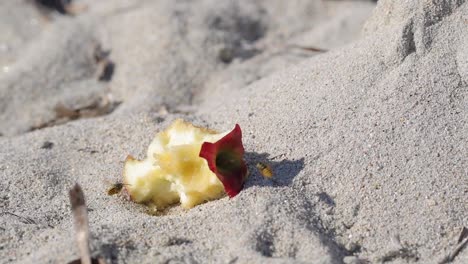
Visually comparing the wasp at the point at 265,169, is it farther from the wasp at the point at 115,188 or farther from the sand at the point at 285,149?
the wasp at the point at 115,188

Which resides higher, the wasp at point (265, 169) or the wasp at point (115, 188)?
the wasp at point (265, 169)

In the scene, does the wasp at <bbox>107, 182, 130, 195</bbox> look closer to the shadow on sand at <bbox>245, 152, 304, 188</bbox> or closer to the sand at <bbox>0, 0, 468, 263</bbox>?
the sand at <bbox>0, 0, 468, 263</bbox>

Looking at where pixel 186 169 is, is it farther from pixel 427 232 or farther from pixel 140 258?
pixel 427 232

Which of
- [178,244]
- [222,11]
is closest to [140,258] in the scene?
[178,244]

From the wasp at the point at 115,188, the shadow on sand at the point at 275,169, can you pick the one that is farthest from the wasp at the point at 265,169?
the wasp at the point at 115,188

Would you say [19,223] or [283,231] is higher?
[283,231]

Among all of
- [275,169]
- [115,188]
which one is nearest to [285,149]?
[275,169]
